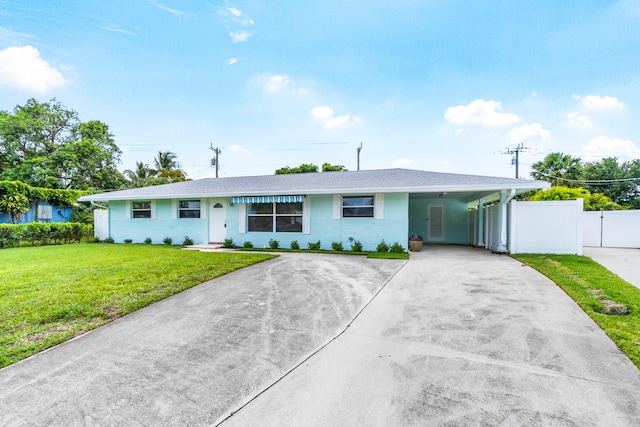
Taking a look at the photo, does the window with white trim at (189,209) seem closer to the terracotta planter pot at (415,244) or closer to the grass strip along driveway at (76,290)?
the grass strip along driveway at (76,290)

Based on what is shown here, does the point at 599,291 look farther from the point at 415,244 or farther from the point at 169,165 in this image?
the point at 169,165

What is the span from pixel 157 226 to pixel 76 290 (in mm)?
9489

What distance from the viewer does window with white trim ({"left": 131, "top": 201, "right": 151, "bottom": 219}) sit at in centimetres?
1398

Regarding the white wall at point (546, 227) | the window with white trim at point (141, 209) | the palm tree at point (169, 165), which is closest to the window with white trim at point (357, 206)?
the white wall at point (546, 227)

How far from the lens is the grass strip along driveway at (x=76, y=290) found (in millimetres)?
3416

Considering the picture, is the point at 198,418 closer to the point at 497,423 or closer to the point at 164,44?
the point at 497,423

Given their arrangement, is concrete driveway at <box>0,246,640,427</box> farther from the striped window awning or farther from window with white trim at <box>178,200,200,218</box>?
window with white trim at <box>178,200,200,218</box>

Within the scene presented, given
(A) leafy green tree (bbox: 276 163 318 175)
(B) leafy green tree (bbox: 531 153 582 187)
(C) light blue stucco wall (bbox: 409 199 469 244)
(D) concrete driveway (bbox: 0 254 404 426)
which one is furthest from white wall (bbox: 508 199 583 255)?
(A) leafy green tree (bbox: 276 163 318 175)

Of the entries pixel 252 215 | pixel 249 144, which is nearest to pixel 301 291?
pixel 252 215

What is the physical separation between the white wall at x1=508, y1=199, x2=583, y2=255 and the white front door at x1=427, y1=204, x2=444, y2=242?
5.55 meters

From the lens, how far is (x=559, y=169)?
2378 cm

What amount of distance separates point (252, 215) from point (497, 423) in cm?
1136

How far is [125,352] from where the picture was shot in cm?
306

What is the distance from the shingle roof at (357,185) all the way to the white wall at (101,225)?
3.91ft
